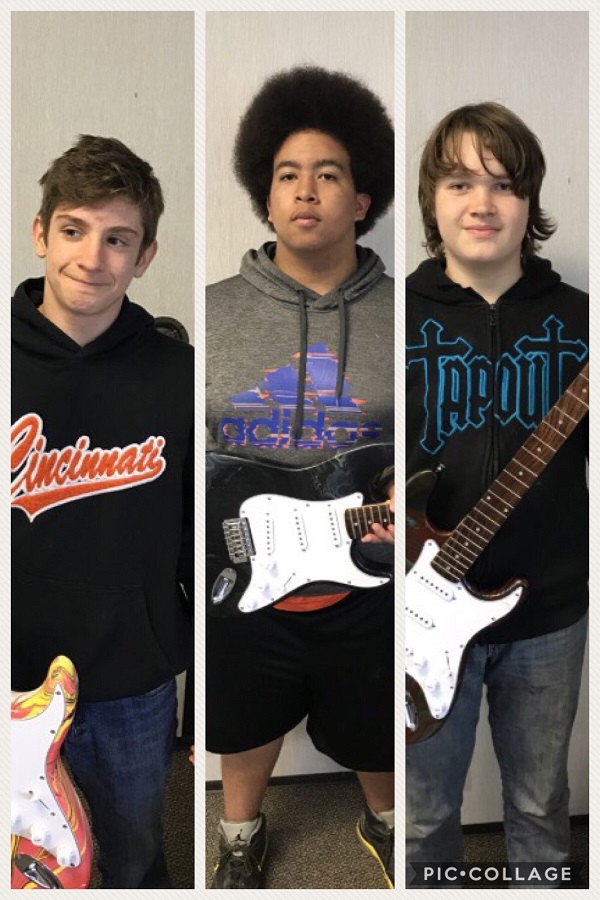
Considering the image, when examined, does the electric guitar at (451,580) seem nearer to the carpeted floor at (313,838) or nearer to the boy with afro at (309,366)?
the boy with afro at (309,366)

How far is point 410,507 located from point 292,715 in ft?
1.43

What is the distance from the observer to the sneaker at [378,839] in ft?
5.88

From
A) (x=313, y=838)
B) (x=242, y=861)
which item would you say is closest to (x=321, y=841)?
(x=313, y=838)

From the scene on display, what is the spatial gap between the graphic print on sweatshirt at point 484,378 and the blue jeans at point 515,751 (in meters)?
0.40

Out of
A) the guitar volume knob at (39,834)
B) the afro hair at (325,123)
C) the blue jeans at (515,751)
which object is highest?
the afro hair at (325,123)

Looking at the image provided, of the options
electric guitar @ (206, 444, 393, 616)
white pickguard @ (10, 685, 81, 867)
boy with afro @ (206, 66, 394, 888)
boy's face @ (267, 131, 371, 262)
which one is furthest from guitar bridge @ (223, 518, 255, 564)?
boy's face @ (267, 131, 371, 262)

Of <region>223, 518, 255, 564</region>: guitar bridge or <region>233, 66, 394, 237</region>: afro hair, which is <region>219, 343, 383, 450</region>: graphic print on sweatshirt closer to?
<region>223, 518, 255, 564</region>: guitar bridge

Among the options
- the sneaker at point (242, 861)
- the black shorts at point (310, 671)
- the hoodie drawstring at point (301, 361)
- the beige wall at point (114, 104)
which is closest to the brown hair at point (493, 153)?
the hoodie drawstring at point (301, 361)

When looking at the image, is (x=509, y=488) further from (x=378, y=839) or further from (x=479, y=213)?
(x=378, y=839)

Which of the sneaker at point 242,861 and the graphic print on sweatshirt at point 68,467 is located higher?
the graphic print on sweatshirt at point 68,467

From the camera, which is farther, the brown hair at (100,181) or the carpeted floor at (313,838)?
the carpeted floor at (313,838)

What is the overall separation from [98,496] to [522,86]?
3.40 feet

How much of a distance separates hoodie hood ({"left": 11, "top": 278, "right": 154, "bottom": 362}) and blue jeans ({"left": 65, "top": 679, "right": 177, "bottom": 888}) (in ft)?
2.03

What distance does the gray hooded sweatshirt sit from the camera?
1730mm
